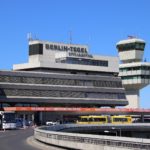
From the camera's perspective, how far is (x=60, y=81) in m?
170

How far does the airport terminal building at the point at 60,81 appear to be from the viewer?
156625 millimetres

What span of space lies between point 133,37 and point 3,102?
5935 cm

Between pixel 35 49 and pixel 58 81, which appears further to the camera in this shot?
pixel 35 49

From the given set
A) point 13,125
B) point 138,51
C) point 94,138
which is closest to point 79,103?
point 138,51

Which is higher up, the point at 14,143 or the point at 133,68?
the point at 133,68

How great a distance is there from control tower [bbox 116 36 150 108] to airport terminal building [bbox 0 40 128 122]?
4.05 m

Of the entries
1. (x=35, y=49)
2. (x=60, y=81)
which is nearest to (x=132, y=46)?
(x=60, y=81)

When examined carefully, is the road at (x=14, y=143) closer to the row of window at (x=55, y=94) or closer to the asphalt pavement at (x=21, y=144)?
the asphalt pavement at (x=21, y=144)

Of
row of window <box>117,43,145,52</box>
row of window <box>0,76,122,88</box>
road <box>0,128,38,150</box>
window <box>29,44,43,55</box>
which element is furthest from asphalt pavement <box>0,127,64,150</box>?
row of window <box>117,43,145,52</box>

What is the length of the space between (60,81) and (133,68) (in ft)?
97.7

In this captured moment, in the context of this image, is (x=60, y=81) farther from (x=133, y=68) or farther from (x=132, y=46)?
(x=132, y=46)

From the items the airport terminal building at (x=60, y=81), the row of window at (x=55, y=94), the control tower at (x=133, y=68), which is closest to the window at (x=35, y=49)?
the airport terminal building at (x=60, y=81)

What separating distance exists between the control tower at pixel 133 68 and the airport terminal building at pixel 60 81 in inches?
160

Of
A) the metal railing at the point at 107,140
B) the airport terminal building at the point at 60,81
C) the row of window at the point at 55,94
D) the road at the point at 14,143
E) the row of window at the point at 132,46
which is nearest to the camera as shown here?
the metal railing at the point at 107,140
